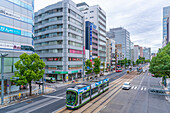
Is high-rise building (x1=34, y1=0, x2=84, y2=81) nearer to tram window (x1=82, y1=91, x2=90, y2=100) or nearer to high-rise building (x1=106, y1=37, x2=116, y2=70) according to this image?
tram window (x1=82, y1=91, x2=90, y2=100)

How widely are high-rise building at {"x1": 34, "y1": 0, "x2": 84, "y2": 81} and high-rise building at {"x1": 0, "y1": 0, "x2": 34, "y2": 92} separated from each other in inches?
571

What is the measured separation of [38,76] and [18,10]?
69.1ft

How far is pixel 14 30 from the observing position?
3284cm

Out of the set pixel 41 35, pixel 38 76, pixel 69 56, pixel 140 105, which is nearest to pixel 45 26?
pixel 41 35

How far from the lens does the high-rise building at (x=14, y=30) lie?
3033cm

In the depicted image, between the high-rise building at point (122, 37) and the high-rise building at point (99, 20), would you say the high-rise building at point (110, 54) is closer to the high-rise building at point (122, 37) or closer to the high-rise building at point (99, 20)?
the high-rise building at point (99, 20)

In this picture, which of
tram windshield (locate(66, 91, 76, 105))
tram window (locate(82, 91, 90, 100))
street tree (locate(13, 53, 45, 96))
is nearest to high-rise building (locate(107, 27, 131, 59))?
street tree (locate(13, 53, 45, 96))

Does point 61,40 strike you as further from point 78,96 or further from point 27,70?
point 78,96

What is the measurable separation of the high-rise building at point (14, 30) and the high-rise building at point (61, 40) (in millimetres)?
14509

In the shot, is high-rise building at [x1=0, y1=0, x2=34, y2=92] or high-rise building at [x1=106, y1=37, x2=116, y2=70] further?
high-rise building at [x1=106, y1=37, x2=116, y2=70]

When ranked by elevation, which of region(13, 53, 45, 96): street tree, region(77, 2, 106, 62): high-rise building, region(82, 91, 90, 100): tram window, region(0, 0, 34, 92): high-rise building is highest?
region(77, 2, 106, 62): high-rise building

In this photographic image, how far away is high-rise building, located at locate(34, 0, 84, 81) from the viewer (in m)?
50.3

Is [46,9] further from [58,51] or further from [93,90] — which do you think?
[93,90]

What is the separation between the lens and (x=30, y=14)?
37875 millimetres
